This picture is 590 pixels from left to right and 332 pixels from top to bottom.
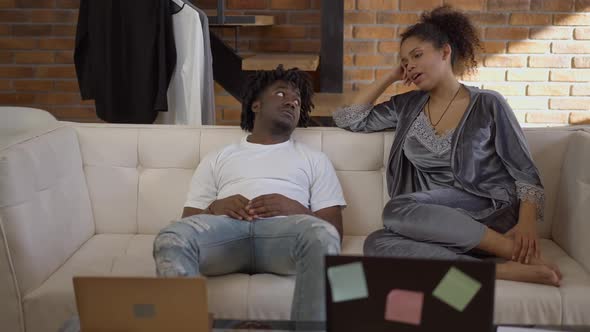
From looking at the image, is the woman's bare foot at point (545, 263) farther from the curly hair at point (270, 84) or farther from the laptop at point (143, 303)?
the laptop at point (143, 303)

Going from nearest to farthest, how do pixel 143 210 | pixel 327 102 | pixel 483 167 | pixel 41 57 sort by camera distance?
pixel 483 167 → pixel 143 210 → pixel 327 102 → pixel 41 57

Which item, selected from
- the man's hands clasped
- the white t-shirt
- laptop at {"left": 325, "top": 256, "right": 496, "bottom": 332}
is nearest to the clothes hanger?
the white t-shirt

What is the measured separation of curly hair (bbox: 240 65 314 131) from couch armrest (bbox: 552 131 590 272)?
0.90 meters

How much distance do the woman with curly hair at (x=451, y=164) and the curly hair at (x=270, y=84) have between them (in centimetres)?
13

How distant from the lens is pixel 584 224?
2219 millimetres

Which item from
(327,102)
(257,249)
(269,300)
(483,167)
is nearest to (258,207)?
(257,249)

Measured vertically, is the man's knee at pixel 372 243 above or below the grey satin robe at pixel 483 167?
below

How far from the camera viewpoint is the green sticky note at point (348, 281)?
4.45ft

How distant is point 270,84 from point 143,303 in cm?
129

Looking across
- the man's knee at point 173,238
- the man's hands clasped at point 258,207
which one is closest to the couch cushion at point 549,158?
the man's hands clasped at point 258,207

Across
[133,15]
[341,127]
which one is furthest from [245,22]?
[341,127]

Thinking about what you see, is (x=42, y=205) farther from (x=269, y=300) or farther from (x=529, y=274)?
(x=529, y=274)

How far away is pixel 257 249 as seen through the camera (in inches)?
84.8

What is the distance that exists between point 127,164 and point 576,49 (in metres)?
2.71
